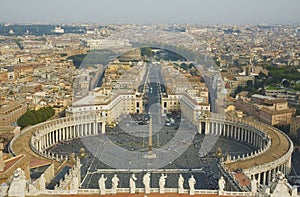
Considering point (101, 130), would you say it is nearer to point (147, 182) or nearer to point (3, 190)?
point (147, 182)

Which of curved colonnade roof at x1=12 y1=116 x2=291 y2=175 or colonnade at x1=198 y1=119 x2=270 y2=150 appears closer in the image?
curved colonnade roof at x1=12 y1=116 x2=291 y2=175

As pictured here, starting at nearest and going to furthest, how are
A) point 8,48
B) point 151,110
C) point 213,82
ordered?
point 151,110 → point 213,82 → point 8,48

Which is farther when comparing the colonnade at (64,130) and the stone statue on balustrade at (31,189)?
the colonnade at (64,130)

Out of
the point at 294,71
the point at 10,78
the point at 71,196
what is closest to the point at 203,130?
the point at 71,196

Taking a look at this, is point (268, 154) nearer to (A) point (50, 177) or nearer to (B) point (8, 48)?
(A) point (50, 177)

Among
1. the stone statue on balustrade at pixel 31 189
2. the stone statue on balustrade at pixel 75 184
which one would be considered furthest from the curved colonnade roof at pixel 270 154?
the stone statue on balustrade at pixel 31 189

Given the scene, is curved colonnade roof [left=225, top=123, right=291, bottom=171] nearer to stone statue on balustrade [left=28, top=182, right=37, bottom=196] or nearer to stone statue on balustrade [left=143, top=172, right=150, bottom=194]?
stone statue on balustrade [left=143, top=172, right=150, bottom=194]

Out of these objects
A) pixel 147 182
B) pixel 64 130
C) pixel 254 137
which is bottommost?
pixel 64 130

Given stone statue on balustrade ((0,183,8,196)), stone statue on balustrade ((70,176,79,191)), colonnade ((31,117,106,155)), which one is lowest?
colonnade ((31,117,106,155))

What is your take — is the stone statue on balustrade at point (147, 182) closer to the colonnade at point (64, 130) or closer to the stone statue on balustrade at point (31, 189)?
the stone statue on balustrade at point (31, 189)

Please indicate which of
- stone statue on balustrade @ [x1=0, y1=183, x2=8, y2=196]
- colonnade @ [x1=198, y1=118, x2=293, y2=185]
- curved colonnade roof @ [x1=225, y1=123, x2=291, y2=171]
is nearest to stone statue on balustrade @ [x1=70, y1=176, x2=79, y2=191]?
stone statue on balustrade @ [x1=0, y1=183, x2=8, y2=196]

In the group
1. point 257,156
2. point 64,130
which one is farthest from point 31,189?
point 64,130
